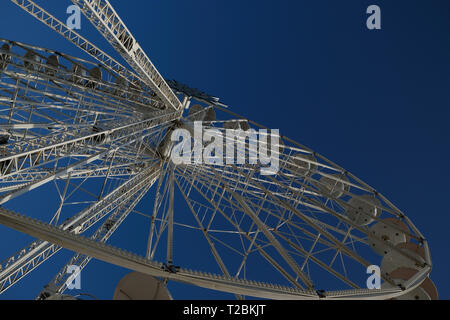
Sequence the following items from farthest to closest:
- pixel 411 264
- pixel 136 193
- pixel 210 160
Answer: pixel 136 193
pixel 210 160
pixel 411 264

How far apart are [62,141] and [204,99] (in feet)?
50.0

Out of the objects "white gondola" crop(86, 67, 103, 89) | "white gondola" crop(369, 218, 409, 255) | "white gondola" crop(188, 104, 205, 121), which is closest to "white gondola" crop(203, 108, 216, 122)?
"white gondola" crop(188, 104, 205, 121)

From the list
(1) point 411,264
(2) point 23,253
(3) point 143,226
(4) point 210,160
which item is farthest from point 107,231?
(3) point 143,226

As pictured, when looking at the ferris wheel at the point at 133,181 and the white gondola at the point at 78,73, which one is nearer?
the ferris wheel at the point at 133,181

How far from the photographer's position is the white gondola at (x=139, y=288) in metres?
10.4

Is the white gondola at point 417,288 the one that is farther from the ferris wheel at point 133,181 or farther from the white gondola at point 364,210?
the white gondola at point 364,210

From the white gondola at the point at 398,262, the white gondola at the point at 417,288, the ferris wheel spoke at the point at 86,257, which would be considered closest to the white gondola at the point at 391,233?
the white gondola at the point at 398,262

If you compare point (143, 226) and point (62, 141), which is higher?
point (62, 141)

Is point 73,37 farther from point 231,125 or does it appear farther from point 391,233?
point 391,233

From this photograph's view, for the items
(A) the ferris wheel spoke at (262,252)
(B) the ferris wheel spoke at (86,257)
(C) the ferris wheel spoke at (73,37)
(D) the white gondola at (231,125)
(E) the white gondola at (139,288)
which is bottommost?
(B) the ferris wheel spoke at (86,257)

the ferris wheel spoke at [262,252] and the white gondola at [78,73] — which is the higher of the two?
the white gondola at [78,73]

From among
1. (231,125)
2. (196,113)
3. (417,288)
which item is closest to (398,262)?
(417,288)

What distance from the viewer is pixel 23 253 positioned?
17.0 metres
